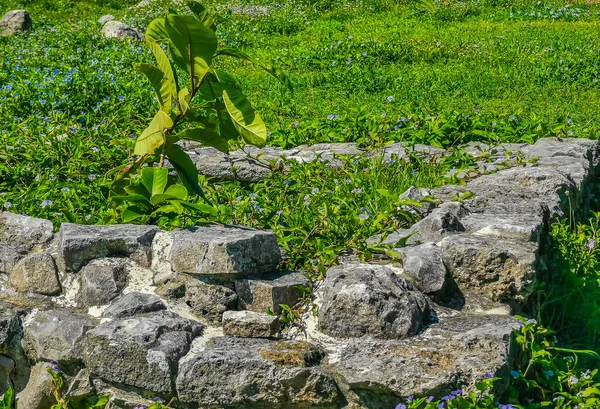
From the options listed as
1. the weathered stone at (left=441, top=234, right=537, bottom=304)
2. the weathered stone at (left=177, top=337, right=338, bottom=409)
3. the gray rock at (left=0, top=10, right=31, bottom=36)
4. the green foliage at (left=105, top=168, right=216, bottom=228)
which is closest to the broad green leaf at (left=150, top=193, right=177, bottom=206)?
the green foliage at (left=105, top=168, right=216, bottom=228)

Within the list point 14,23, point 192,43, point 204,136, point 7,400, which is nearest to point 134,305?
point 7,400

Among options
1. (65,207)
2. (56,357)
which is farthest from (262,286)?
(65,207)

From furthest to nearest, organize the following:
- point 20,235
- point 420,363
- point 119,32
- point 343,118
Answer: point 119,32 < point 343,118 < point 20,235 < point 420,363

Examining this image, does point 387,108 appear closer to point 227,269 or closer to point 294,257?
point 294,257

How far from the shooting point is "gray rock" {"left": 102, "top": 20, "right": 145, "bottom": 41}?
440 inches

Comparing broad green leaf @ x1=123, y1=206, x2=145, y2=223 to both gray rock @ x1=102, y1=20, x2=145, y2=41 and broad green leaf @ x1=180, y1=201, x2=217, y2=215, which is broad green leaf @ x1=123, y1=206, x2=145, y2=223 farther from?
gray rock @ x1=102, y1=20, x2=145, y2=41

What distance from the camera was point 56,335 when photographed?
2988 millimetres

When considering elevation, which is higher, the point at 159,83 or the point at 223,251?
the point at 159,83

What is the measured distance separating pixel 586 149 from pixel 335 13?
8.81 m

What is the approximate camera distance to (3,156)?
16.5 ft

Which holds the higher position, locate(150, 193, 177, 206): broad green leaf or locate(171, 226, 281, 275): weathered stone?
locate(150, 193, 177, 206): broad green leaf

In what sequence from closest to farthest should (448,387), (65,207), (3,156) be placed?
(448,387), (65,207), (3,156)

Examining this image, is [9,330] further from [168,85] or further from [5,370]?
[168,85]

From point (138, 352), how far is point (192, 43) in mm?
1091
